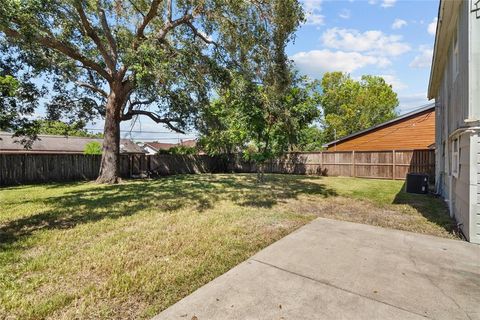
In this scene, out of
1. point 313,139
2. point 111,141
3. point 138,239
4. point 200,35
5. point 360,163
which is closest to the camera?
point 138,239

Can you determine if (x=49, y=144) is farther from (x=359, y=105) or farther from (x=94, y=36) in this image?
(x=359, y=105)

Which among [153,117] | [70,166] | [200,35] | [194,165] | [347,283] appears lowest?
[347,283]

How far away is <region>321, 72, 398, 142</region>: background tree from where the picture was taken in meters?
30.6

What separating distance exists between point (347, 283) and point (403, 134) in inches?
646

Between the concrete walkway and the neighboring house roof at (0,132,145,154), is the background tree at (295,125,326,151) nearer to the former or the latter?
the neighboring house roof at (0,132,145,154)

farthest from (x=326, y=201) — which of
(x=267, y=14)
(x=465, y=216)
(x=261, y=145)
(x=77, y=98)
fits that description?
(x=77, y=98)

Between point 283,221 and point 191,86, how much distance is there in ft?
21.7

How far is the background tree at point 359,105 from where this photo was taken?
3058 centimetres

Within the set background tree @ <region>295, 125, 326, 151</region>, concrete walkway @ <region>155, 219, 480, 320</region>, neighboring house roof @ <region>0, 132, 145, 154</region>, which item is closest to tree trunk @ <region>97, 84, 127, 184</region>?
concrete walkway @ <region>155, 219, 480, 320</region>

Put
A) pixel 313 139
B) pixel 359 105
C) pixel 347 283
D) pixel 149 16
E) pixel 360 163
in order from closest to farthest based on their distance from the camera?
pixel 347 283, pixel 149 16, pixel 360 163, pixel 313 139, pixel 359 105

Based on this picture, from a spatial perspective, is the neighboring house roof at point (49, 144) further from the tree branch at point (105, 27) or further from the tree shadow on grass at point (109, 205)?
the tree shadow on grass at point (109, 205)

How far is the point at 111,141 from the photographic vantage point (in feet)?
37.1

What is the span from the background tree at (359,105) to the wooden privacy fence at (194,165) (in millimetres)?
15940

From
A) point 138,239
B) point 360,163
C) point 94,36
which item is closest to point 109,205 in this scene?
point 138,239
